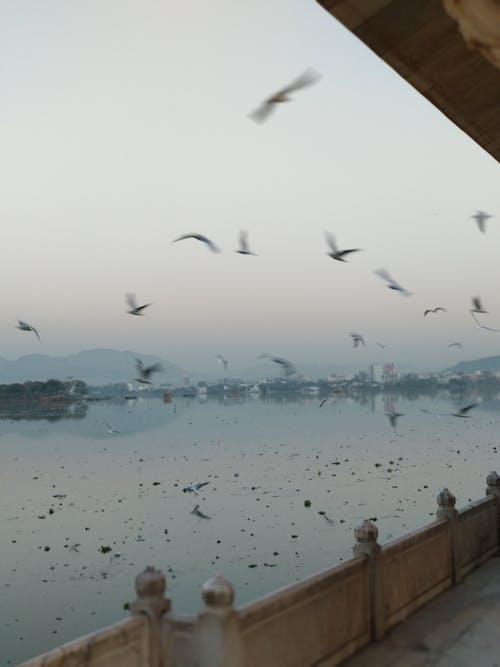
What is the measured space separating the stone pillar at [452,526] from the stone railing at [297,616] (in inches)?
0.6

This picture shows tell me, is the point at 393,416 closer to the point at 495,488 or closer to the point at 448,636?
the point at 495,488

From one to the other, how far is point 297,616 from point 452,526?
3.87 m

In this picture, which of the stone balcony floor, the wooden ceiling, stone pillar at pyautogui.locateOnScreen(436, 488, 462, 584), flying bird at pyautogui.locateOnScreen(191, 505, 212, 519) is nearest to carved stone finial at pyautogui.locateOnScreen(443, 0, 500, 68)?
the wooden ceiling

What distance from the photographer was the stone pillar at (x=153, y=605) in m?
4.58

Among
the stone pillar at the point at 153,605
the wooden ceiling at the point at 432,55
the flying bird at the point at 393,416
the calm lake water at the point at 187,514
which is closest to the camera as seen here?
the stone pillar at the point at 153,605

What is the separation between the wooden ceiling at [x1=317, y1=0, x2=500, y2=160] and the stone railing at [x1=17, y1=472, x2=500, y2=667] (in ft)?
15.1

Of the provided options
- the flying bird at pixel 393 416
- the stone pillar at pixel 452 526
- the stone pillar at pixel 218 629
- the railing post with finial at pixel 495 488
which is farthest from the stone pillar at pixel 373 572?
the flying bird at pixel 393 416

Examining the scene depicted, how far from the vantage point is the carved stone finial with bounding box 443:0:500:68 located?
2.36 metres

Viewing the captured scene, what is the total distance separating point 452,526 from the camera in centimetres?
827

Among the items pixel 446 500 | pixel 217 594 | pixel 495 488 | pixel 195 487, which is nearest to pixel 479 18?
pixel 217 594

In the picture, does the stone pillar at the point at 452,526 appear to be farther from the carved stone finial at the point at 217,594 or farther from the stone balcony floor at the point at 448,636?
the carved stone finial at the point at 217,594

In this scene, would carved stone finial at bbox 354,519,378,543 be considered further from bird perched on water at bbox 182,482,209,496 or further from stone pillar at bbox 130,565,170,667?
bird perched on water at bbox 182,482,209,496

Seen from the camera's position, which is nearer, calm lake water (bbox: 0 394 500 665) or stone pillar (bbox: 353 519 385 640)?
stone pillar (bbox: 353 519 385 640)

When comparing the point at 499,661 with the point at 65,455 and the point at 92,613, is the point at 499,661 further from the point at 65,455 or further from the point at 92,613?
the point at 65,455
